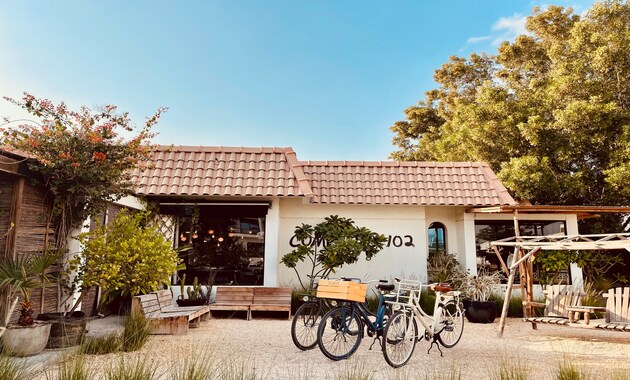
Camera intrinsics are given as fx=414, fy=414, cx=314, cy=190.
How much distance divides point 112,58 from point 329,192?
6.27m

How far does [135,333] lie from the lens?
219 inches

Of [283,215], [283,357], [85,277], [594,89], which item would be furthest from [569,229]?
[85,277]

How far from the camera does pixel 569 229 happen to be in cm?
1147

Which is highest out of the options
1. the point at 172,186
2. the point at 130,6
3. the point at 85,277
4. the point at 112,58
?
the point at 130,6

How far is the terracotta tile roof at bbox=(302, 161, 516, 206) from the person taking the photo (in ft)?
35.9

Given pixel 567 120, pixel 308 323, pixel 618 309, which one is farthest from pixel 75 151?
pixel 567 120

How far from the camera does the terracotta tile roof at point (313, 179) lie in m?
9.79

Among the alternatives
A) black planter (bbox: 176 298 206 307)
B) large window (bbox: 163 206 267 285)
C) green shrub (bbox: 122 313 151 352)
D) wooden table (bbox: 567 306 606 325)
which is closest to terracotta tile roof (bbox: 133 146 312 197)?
large window (bbox: 163 206 267 285)

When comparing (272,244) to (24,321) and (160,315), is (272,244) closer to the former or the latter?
(160,315)

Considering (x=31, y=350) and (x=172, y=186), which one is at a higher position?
(x=172, y=186)

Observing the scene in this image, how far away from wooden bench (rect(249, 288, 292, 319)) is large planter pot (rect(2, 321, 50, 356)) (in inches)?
174

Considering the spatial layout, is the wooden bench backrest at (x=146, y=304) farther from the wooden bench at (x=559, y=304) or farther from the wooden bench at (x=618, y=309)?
the wooden bench at (x=618, y=309)

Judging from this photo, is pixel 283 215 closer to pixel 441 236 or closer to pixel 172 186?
pixel 172 186

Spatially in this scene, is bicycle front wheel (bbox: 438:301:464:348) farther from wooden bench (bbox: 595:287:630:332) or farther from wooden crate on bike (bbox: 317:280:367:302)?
→ wooden bench (bbox: 595:287:630:332)
